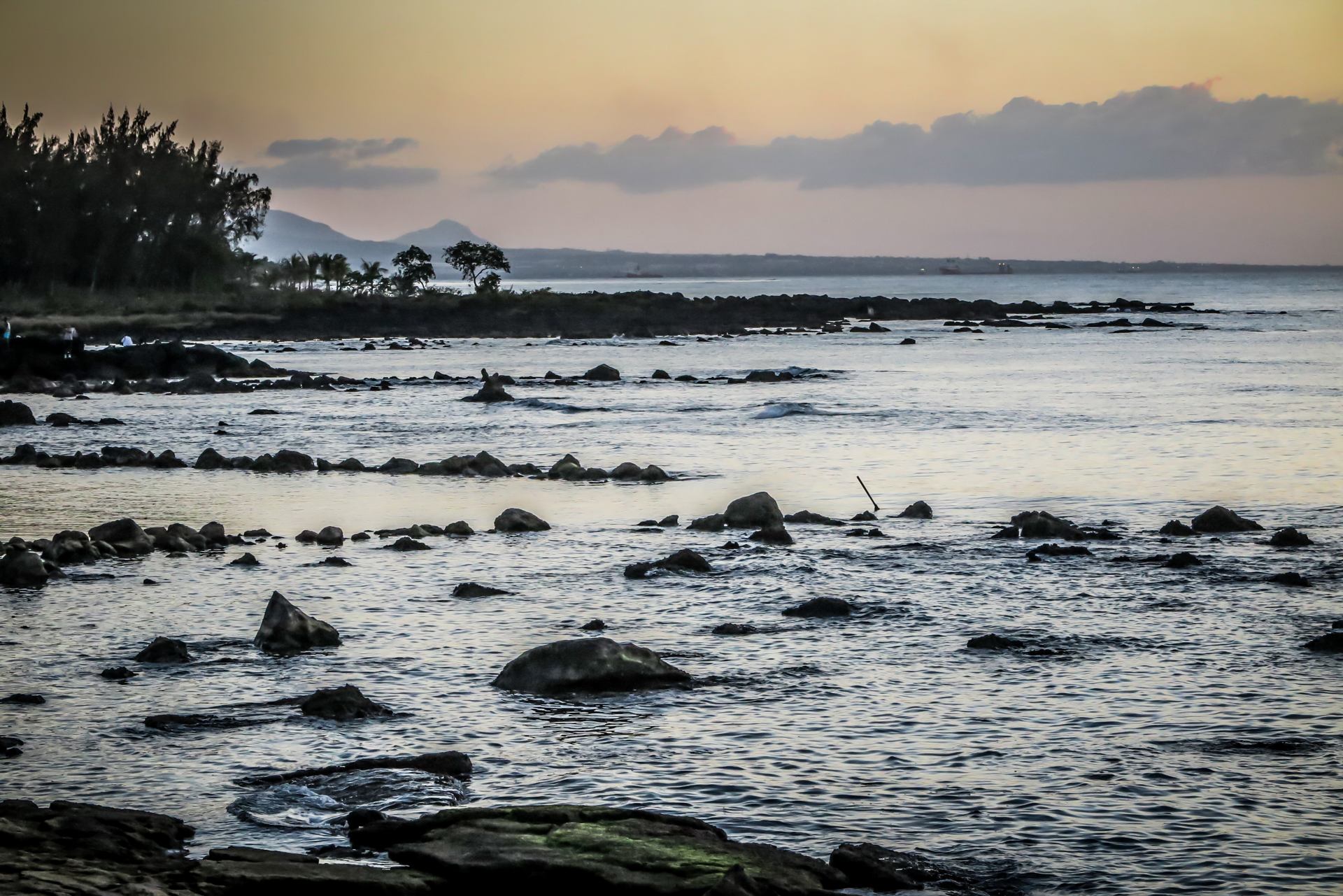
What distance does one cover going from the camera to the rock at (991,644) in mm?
14055

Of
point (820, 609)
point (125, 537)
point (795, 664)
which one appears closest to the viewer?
point (795, 664)

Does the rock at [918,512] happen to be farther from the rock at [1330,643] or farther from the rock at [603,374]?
the rock at [603,374]

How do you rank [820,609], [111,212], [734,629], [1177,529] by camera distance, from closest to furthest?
[734,629] → [820,609] → [1177,529] → [111,212]

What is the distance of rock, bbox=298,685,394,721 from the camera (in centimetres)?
1159

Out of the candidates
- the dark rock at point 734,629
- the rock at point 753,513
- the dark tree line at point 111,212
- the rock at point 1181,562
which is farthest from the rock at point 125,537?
the dark tree line at point 111,212

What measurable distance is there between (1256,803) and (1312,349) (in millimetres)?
82163

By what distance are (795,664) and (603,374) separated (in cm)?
5147

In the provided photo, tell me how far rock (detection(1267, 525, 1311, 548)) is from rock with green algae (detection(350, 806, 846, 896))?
14.2 metres

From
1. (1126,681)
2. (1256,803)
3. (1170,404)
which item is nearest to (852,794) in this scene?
(1256,803)

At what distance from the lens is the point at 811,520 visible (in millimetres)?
22906

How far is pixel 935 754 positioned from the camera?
10688 mm

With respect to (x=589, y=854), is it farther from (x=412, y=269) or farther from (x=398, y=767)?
(x=412, y=269)

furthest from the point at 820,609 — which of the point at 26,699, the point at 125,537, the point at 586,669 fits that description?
the point at 125,537

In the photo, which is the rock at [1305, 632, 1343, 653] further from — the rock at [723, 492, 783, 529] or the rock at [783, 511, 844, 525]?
the rock at [783, 511, 844, 525]
